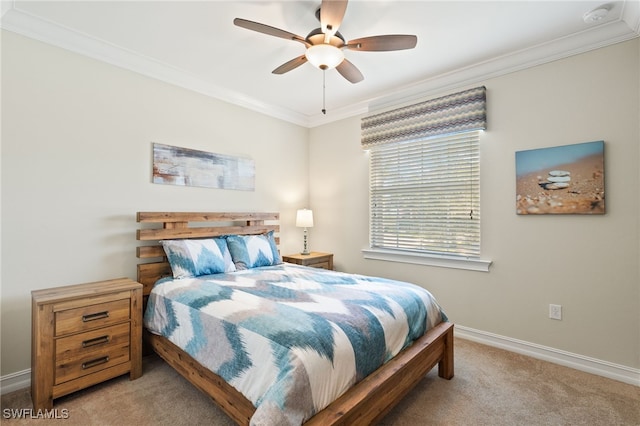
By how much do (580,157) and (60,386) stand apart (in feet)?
13.5

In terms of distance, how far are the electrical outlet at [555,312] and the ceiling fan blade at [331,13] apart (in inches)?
110

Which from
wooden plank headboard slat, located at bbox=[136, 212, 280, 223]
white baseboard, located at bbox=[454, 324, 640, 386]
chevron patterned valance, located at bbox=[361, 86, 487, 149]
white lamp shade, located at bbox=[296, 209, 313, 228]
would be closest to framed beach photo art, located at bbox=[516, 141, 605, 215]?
chevron patterned valance, located at bbox=[361, 86, 487, 149]

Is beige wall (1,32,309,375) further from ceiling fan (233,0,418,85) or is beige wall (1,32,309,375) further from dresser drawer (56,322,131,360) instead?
ceiling fan (233,0,418,85)

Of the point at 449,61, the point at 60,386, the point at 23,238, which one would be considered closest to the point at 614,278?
the point at 449,61

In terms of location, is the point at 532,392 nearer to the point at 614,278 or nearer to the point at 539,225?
the point at 614,278

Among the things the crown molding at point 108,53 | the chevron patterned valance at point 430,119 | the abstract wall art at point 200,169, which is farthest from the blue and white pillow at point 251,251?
the chevron patterned valance at point 430,119

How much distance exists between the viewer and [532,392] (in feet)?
6.97

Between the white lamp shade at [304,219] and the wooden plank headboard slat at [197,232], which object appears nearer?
the wooden plank headboard slat at [197,232]

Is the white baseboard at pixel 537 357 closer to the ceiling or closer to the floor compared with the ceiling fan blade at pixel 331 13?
closer to the floor

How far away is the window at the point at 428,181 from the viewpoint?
304 cm

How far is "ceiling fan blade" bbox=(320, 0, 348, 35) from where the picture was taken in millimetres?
1685

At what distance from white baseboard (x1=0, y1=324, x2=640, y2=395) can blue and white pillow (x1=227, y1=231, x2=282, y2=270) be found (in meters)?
1.71

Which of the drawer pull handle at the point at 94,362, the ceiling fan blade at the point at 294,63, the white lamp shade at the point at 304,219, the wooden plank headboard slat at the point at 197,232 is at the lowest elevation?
the drawer pull handle at the point at 94,362

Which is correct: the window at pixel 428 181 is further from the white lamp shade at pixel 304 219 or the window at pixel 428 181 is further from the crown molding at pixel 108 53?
the crown molding at pixel 108 53
